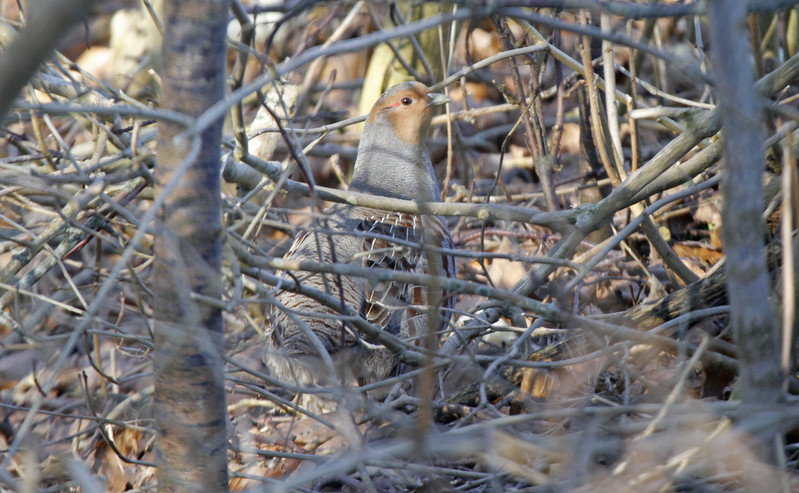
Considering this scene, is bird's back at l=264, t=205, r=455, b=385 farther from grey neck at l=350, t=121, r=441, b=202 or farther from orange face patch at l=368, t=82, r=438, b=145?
orange face patch at l=368, t=82, r=438, b=145

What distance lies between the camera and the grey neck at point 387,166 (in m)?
4.14

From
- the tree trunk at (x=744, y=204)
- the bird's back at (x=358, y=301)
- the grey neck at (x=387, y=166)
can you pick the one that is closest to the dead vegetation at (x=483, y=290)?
the tree trunk at (x=744, y=204)

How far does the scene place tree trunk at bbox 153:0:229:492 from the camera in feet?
5.22

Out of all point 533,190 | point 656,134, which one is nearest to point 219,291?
point 533,190

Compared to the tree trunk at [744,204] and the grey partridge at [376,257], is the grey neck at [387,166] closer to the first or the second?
the grey partridge at [376,257]

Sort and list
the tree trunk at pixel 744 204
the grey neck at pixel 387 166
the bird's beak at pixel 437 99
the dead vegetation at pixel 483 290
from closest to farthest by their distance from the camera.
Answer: the tree trunk at pixel 744 204 < the dead vegetation at pixel 483 290 < the bird's beak at pixel 437 99 < the grey neck at pixel 387 166

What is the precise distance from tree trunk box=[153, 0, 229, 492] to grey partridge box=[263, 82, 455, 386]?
65 centimetres

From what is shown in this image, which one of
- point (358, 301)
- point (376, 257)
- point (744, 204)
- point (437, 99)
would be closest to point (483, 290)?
point (744, 204)

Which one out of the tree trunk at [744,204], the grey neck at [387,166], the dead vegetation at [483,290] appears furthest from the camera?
the grey neck at [387,166]

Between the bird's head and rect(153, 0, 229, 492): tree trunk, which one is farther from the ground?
the bird's head

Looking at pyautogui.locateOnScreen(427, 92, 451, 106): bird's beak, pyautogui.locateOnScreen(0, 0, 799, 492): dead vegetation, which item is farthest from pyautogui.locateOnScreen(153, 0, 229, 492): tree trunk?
pyautogui.locateOnScreen(427, 92, 451, 106): bird's beak

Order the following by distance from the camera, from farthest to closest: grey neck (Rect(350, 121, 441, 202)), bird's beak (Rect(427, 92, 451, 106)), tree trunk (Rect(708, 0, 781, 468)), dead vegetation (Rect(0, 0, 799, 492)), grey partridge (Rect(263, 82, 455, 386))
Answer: grey neck (Rect(350, 121, 441, 202)), bird's beak (Rect(427, 92, 451, 106)), grey partridge (Rect(263, 82, 455, 386)), dead vegetation (Rect(0, 0, 799, 492)), tree trunk (Rect(708, 0, 781, 468))

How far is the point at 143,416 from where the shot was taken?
326cm

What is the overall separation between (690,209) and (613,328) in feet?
7.89
